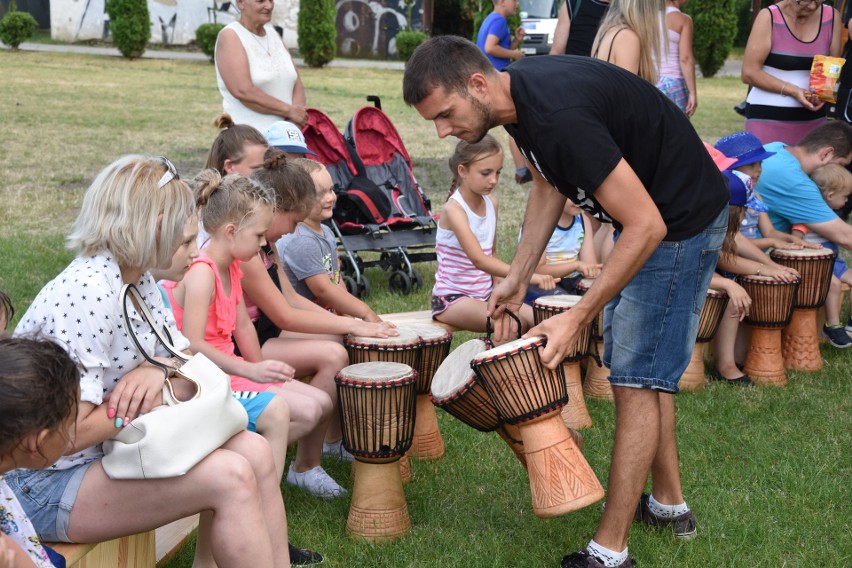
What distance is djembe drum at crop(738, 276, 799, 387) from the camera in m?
Answer: 5.08

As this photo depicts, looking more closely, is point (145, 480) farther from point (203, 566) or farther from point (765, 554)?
point (765, 554)

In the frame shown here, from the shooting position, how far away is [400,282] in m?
6.62

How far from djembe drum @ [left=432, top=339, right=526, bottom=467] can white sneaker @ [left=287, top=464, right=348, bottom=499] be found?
2.08 feet

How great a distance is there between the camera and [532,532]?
3.47 metres

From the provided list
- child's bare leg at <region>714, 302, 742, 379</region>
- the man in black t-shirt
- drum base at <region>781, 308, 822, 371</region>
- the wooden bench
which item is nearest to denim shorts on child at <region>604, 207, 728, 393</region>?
the man in black t-shirt

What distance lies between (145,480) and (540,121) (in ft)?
4.73

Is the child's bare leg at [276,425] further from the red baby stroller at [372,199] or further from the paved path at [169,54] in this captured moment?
the paved path at [169,54]

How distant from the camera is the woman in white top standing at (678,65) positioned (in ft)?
21.3

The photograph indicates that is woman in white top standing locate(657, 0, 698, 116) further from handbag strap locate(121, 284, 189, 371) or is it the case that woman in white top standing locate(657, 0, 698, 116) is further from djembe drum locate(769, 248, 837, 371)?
handbag strap locate(121, 284, 189, 371)

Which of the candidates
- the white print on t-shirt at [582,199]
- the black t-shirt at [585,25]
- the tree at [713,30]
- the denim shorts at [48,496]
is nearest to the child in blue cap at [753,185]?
the black t-shirt at [585,25]

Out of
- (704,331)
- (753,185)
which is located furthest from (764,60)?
(704,331)

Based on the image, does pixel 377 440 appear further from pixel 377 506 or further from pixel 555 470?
pixel 555 470

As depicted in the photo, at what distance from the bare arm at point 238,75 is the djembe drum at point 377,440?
8.36 feet

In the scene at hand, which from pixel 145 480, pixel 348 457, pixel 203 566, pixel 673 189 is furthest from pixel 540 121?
pixel 348 457
